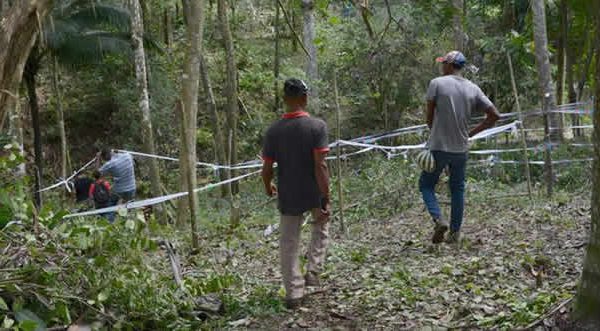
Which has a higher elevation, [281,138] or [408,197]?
[281,138]

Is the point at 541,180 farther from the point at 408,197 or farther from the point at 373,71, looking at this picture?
the point at 373,71

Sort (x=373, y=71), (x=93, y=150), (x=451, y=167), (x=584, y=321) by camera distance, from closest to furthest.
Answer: (x=584, y=321) → (x=451, y=167) → (x=373, y=71) → (x=93, y=150)

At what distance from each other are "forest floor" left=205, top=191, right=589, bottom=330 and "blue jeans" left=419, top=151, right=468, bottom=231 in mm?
338

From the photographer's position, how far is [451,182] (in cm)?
660

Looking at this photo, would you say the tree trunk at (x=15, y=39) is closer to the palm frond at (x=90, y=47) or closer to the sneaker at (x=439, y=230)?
the sneaker at (x=439, y=230)

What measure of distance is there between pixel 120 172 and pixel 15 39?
297 inches

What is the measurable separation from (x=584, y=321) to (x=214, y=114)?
498 inches

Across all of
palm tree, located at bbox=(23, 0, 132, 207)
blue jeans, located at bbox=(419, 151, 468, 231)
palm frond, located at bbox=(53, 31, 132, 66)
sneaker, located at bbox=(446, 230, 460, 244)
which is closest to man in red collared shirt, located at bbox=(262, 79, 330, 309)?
blue jeans, located at bbox=(419, 151, 468, 231)

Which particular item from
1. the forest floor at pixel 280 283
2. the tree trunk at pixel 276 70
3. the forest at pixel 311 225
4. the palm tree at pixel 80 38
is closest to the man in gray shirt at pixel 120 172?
the forest at pixel 311 225

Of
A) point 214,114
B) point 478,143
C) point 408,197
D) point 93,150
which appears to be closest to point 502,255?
point 408,197

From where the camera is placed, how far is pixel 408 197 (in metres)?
11.0

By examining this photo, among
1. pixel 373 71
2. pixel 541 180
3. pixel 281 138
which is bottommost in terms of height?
pixel 541 180

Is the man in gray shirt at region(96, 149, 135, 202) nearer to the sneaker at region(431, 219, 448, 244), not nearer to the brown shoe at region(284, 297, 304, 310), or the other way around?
the sneaker at region(431, 219, 448, 244)

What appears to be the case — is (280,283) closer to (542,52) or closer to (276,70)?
(542,52)
